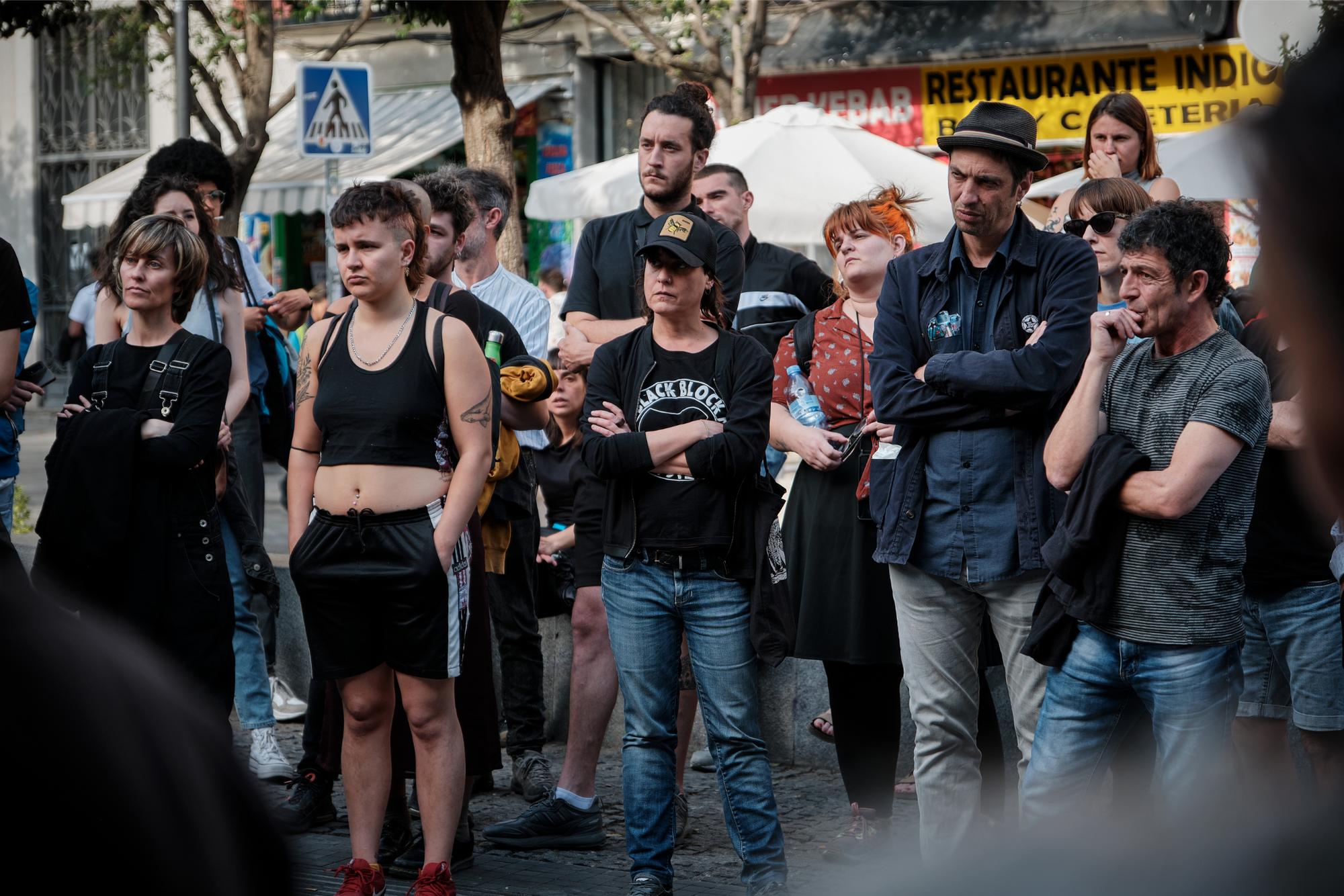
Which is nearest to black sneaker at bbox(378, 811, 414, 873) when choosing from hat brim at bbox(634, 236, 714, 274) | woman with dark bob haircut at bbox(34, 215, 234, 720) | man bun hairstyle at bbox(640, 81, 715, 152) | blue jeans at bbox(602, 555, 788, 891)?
woman with dark bob haircut at bbox(34, 215, 234, 720)

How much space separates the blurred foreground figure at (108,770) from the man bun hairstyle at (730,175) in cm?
548

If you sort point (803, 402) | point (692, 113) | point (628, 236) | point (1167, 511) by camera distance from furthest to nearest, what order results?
point (692, 113) < point (628, 236) < point (803, 402) < point (1167, 511)

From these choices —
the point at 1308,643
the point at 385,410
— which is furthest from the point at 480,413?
the point at 1308,643

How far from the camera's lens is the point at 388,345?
4.81m

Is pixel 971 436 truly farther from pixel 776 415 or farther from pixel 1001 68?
pixel 1001 68

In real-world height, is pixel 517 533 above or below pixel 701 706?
above

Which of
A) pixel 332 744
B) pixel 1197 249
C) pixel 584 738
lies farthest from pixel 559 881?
pixel 1197 249

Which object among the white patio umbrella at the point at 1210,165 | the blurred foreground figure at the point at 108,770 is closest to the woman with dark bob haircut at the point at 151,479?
the white patio umbrella at the point at 1210,165

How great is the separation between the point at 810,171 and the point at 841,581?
4.97 m

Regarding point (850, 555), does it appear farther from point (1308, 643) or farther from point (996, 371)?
point (1308, 643)

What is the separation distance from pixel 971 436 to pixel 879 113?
49.8 ft

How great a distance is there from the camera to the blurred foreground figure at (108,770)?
3.20ft

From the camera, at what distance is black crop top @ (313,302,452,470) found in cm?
470

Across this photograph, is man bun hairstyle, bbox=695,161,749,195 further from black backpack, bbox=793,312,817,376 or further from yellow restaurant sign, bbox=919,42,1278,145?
yellow restaurant sign, bbox=919,42,1278,145
